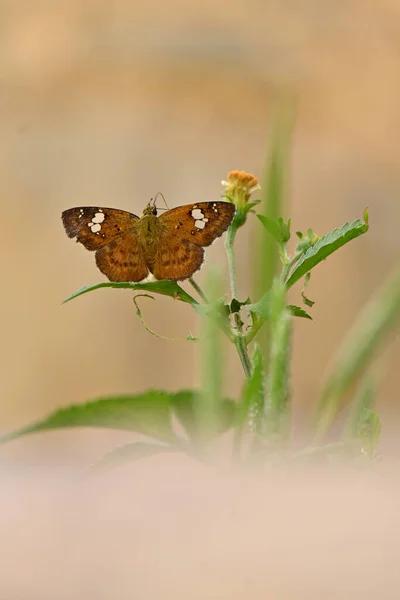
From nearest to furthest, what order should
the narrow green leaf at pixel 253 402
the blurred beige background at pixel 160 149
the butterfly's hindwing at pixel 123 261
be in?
the narrow green leaf at pixel 253 402 → the butterfly's hindwing at pixel 123 261 → the blurred beige background at pixel 160 149

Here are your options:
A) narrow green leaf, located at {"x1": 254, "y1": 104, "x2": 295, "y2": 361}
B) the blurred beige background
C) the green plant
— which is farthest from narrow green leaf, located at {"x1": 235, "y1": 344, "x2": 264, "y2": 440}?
the blurred beige background

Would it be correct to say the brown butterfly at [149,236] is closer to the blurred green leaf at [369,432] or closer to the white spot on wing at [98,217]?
the white spot on wing at [98,217]

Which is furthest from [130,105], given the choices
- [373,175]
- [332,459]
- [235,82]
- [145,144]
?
[332,459]

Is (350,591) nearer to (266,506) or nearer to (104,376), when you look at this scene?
(266,506)

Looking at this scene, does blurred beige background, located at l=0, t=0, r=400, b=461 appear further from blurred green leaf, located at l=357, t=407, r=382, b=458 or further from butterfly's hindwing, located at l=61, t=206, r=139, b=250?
blurred green leaf, located at l=357, t=407, r=382, b=458

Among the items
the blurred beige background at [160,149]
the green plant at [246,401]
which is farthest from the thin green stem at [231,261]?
the blurred beige background at [160,149]
